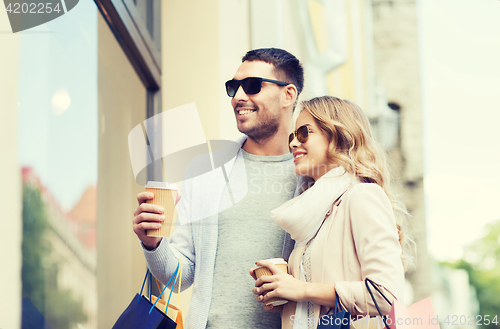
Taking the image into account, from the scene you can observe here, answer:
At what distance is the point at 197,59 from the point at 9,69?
2332 millimetres

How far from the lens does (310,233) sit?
54.9 inches

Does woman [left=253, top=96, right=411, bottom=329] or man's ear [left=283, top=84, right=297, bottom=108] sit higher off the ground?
man's ear [left=283, top=84, right=297, bottom=108]

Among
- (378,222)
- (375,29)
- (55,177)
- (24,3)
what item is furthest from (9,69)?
(375,29)

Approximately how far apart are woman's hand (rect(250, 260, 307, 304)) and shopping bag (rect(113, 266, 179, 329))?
0.30 m

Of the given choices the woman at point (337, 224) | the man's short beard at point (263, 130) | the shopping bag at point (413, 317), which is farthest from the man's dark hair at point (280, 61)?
the shopping bag at point (413, 317)

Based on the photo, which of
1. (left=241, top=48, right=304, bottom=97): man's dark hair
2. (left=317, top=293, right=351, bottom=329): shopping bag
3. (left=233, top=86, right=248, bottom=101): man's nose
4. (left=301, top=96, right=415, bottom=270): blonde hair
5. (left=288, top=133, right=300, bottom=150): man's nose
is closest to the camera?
(left=317, top=293, right=351, bottom=329): shopping bag

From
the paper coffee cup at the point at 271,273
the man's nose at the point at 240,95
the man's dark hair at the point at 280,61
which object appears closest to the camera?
the paper coffee cup at the point at 271,273

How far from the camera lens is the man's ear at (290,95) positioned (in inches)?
82.0

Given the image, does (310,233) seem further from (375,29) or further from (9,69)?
(375,29)

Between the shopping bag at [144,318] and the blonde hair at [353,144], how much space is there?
2.58ft

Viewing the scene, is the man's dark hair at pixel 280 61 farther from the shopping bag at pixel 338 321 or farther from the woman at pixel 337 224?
the shopping bag at pixel 338 321

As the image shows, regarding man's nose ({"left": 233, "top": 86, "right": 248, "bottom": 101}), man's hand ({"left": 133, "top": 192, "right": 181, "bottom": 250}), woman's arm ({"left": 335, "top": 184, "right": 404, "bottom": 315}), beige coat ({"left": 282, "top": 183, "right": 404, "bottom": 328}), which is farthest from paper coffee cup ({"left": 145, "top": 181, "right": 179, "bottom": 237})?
man's nose ({"left": 233, "top": 86, "right": 248, "bottom": 101})

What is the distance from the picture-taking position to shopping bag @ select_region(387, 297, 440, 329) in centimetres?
112

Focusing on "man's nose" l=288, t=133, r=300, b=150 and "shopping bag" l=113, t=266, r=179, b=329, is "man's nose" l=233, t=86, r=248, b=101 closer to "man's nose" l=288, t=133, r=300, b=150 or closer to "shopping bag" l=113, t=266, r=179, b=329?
"man's nose" l=288, t=133, r=300, b=150
